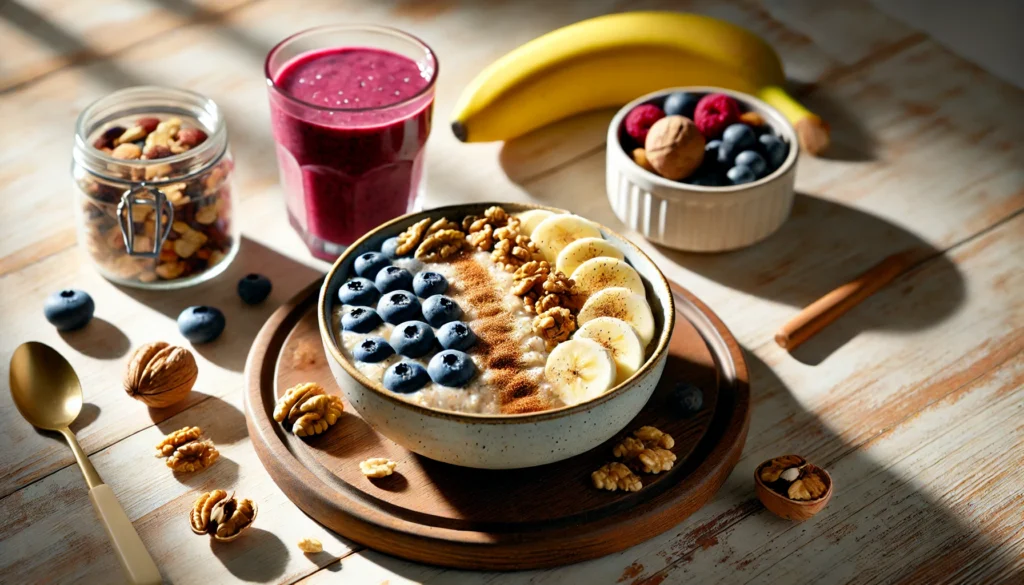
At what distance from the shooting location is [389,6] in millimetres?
2328

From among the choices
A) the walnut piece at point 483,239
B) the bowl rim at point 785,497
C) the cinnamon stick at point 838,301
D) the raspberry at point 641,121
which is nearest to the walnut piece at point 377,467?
the walnut piece at point 483,239

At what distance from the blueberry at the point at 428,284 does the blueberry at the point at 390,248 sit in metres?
0.07

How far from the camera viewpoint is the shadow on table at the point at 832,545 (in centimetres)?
129

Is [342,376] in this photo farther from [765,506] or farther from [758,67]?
[758,67]

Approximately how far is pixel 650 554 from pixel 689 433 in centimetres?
18

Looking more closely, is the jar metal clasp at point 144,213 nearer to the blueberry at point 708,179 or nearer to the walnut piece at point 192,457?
the walnut piece at point 192,457

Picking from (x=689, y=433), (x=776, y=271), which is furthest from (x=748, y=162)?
(x=689, y=433)

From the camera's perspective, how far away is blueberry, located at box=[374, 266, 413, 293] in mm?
1424

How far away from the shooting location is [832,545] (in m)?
1.32

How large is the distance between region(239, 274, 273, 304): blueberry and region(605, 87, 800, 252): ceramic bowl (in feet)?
1.90

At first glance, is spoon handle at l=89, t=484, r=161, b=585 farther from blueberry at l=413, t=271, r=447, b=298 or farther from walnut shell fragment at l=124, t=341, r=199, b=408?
blueberry at l=413, t=271, r=447, b=298

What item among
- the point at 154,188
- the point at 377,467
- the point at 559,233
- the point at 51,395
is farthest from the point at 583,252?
the point at 51,395

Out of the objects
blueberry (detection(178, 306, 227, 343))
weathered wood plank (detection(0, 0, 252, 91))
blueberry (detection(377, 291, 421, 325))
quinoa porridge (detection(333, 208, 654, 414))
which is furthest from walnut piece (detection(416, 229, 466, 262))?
weathered wood plank (detection(0, 0, 252, 91))

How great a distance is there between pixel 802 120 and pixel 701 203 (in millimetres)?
356
